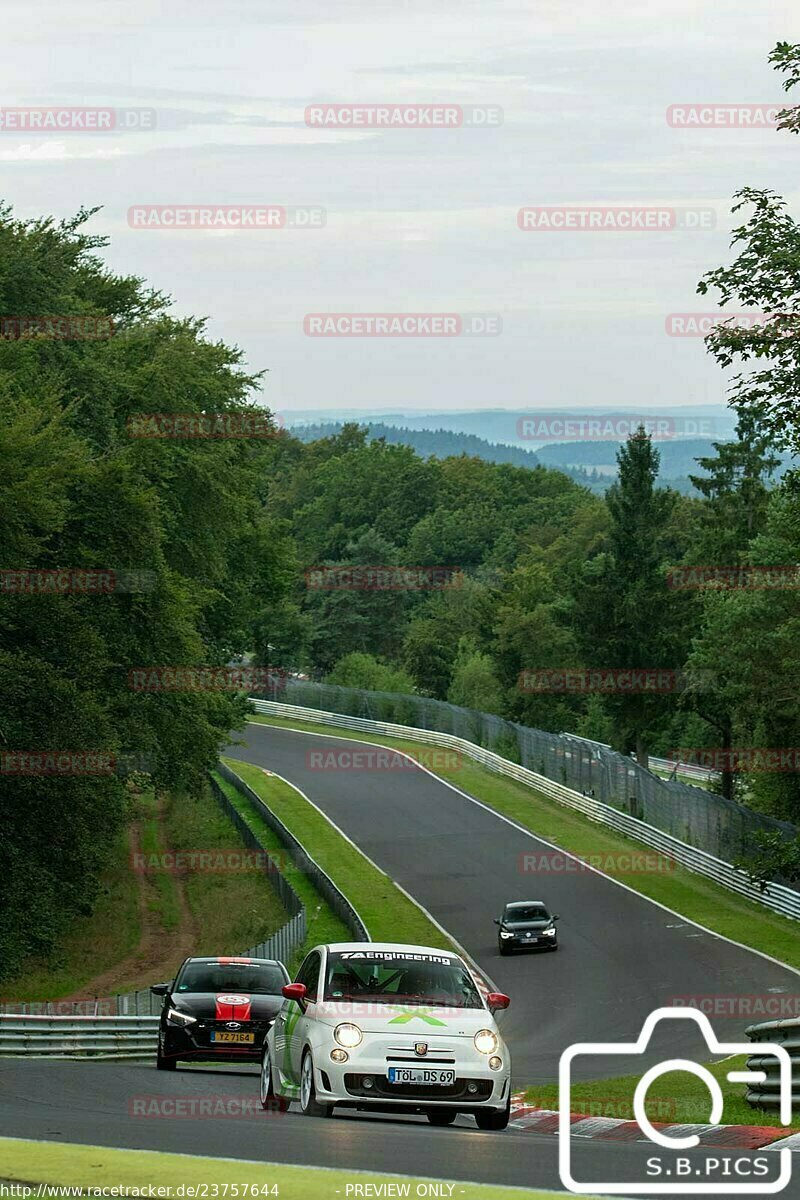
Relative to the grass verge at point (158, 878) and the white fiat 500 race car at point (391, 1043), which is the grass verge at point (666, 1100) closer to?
the white fiat 500 race car at point (391, 1043)

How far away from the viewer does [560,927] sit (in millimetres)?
44844

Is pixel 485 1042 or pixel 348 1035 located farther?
pixel 485 1042

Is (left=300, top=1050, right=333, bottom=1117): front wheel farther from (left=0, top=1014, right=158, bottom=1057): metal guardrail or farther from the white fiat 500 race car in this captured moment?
(left=0, top=1014, right=158, bottom=1057): metal guardrail

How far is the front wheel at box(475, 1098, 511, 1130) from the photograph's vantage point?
45.3 feet

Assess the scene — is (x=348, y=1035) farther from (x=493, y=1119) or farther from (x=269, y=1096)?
(x=269, y=1096)

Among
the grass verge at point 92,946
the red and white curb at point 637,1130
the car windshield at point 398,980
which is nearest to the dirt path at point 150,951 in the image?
the grass verge at point 92,946

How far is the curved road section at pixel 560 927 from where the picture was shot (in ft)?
101

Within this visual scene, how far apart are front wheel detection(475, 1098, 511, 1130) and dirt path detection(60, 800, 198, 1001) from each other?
25087mm

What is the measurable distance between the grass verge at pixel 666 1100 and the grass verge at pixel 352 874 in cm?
1985

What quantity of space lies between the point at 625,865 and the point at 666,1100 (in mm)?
37838

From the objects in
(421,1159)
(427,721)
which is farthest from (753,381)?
(427,721)

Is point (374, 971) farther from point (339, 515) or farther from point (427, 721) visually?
point (339, 515)

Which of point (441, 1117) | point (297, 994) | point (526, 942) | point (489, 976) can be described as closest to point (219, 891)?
point (526, 942)

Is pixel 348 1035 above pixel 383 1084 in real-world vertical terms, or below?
above
